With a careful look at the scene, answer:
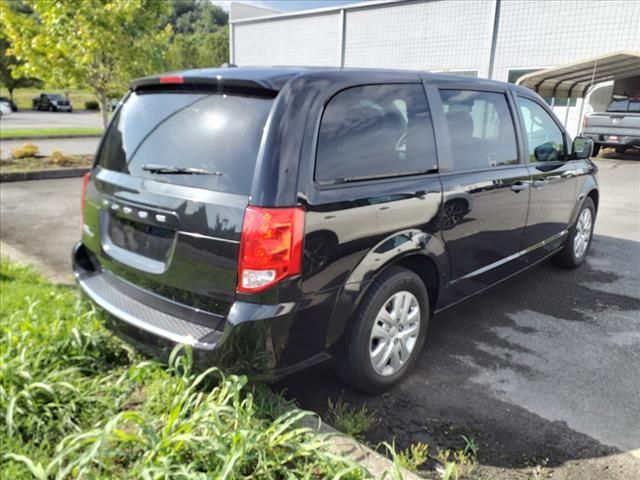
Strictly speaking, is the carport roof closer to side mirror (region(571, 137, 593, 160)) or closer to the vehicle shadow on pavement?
side mirror (region(571, 137, 593, 160))

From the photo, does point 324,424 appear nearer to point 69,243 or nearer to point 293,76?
point 293,76

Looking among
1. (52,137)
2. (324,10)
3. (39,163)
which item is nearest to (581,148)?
(39,163)

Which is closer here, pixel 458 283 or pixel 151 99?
pixel 151 99

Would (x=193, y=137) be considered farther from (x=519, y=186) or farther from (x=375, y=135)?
(x=519, y=186)

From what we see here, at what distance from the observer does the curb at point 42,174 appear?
9.66m

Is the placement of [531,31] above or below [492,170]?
above

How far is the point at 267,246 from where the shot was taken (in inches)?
90.4

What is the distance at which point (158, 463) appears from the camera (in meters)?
2.10

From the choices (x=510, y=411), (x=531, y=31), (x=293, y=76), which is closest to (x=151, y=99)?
(x=293, y=76)

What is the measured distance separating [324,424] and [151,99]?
6.76 feet

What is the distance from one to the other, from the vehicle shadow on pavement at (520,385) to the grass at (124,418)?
0.57 m

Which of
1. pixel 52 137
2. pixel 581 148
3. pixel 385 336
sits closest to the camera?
pixel 385 336

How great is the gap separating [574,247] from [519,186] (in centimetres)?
182

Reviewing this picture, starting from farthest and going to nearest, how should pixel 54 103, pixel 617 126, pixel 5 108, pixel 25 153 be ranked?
pixel 54 103, pixel 5 108, pixel 617 126, pixel 25 153
